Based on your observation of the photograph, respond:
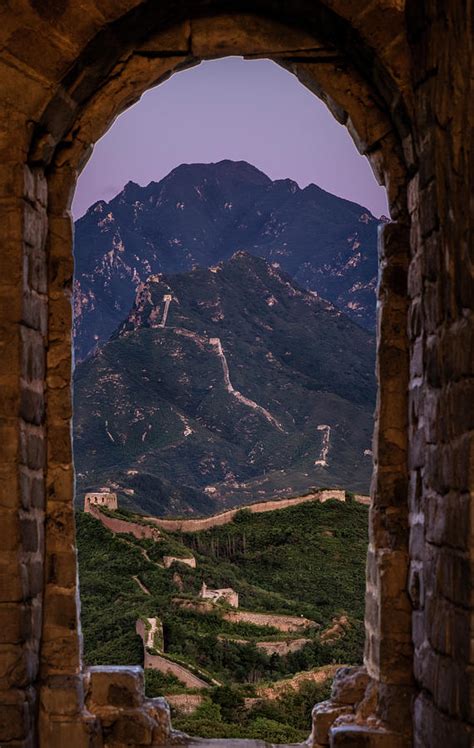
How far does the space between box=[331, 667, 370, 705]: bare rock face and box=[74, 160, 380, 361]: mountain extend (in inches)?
2835

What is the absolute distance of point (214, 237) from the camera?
110 m

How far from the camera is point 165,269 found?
96.1 metres

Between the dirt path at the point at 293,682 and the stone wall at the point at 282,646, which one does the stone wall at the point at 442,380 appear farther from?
the stone wall at the point at 282,646

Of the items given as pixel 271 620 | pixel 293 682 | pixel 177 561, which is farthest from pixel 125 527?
pixel 293 682

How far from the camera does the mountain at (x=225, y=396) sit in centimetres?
4616

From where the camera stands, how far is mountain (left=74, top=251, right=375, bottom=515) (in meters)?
46.2

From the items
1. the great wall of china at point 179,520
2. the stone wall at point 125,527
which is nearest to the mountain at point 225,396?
the great wall of china at point 179,520

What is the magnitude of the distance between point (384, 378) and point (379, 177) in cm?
103

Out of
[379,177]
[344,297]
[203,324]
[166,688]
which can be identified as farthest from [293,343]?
[379,177]

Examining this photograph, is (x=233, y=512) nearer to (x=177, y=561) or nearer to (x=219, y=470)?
(x=177, y=561)

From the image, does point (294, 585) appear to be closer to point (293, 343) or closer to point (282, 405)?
point (282, 405)

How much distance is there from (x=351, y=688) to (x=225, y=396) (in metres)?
52.0

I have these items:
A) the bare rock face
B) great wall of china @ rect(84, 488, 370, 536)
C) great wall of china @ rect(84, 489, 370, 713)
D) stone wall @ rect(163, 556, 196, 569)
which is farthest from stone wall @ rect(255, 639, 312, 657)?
the bare rock face

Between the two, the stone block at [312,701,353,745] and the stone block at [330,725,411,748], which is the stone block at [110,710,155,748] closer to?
the stone block at [312,701,353,745]
